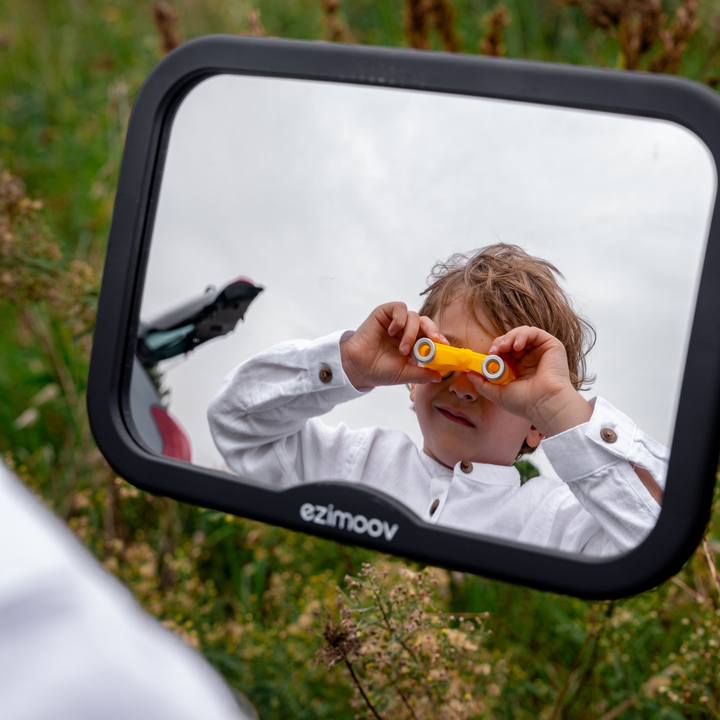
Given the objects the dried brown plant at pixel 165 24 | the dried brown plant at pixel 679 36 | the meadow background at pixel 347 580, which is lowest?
the meadow background at pixel 347 580

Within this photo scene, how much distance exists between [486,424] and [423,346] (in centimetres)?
11

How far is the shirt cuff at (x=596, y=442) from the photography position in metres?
0.59

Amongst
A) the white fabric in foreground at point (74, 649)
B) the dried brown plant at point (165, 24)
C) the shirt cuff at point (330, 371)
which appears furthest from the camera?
the dried brown plant at point (165, 24)

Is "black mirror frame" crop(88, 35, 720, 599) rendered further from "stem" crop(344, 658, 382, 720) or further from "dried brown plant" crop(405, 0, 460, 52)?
"dried brown plant" crop(405, 0, 460, 52)

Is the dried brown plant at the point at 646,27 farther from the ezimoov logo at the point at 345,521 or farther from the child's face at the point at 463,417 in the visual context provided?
the ezimoov logo at the point at 345,521

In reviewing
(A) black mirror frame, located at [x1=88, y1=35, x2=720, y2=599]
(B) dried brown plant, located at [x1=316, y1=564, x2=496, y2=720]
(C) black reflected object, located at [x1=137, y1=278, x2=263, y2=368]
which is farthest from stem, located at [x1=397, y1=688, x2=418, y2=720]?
(C) black reflected object, located at [x1=137, y1=278, x2=263, y2=368]

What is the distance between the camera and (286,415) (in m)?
0.71

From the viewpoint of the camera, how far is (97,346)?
745mm

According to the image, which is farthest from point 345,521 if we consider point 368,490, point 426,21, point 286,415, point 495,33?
point 426,21

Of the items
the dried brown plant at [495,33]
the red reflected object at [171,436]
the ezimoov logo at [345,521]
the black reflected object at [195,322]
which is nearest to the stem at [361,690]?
the ezimoov logo at [345,521]

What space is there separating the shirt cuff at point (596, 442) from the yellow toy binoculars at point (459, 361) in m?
0.08

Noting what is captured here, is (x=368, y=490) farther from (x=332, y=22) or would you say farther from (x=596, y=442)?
(x=332, y=22)

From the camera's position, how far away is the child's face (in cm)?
63

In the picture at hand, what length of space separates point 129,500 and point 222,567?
23cm
